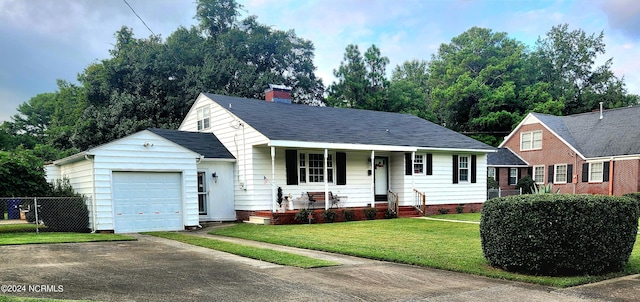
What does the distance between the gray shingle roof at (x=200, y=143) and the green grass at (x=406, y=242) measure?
3.41 meters

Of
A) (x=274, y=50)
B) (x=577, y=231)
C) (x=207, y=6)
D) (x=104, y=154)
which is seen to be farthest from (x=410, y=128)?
(x=207, y=6)

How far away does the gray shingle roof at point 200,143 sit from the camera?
54.2 ft

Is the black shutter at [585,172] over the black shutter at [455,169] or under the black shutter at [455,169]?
under

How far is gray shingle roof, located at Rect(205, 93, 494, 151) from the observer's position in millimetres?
16875

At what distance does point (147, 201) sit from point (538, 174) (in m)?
27.3

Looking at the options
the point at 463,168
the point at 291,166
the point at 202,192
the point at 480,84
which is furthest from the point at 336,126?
the point at 480,84

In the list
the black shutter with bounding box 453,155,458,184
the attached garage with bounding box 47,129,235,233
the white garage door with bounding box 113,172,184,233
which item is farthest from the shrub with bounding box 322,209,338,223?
the black shutter with bounding box 453,155,458,184

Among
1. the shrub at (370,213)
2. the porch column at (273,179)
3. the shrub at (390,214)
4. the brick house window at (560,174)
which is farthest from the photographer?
the brick house window at (560,174)

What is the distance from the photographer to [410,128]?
21.7 m

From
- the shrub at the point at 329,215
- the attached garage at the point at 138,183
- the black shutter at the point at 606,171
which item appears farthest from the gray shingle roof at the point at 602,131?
the attached garage at the point at 138,183

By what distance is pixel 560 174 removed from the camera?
29312 mm

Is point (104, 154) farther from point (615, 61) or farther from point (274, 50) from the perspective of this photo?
point (615, 61)

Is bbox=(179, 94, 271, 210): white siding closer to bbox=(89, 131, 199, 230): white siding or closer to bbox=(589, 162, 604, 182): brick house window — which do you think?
bbox=(89, 131, 199, 230): white siding

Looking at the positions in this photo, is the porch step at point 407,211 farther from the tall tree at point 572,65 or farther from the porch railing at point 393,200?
the tall tree at point 572,65
